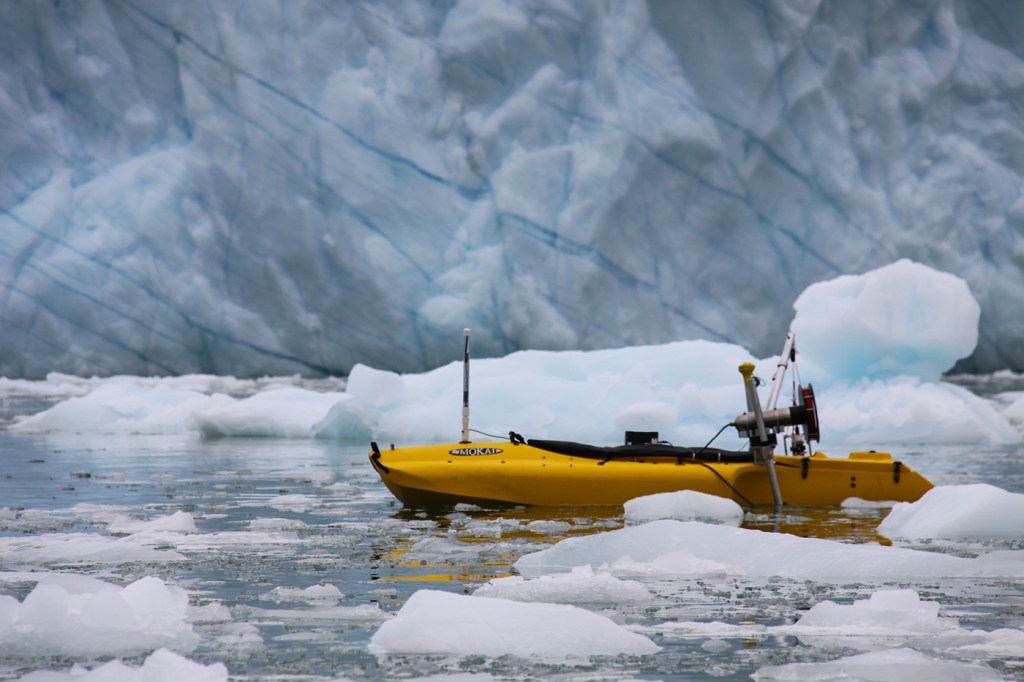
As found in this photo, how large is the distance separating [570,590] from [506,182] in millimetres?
13729

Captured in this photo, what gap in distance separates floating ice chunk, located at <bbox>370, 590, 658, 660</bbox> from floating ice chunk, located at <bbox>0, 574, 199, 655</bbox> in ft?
1.85

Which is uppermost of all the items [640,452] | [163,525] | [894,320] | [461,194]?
[461,194]

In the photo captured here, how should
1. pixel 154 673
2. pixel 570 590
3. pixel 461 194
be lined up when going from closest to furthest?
1. pixel 154 673
2. pixel 570 590
3. pixel 461 194

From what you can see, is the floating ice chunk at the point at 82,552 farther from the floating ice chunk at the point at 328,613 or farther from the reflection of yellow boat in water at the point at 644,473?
the reflection of yellow boat in water at the point at 644,473

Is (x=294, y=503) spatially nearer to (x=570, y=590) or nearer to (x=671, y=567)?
(x=671, y=567)

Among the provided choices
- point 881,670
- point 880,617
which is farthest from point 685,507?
point 881,670

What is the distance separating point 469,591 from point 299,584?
0.62m

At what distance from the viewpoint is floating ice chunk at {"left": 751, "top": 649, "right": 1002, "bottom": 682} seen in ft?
9.52

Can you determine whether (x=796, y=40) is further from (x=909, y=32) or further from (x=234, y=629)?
(x=234, y=629)

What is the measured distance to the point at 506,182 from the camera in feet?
56.7

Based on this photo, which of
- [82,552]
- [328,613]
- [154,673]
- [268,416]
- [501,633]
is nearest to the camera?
[154,673]

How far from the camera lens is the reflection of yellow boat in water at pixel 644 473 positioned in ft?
22.6

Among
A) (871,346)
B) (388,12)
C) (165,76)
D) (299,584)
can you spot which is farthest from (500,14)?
(299,584)

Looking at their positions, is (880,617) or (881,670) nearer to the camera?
(881,670)
